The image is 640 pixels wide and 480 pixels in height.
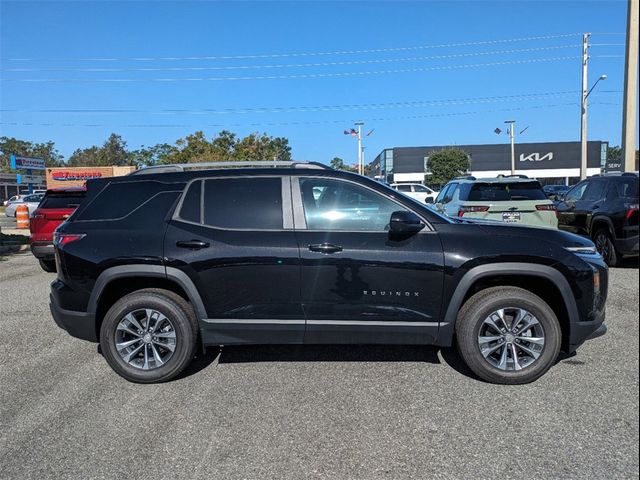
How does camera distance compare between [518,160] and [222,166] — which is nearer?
[222,166]

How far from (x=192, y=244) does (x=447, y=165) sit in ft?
189

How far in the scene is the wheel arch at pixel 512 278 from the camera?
3889mm

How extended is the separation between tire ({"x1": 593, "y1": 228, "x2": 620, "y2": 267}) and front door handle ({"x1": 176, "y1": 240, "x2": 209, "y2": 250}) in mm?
7594

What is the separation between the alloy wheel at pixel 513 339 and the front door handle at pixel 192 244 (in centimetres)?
249

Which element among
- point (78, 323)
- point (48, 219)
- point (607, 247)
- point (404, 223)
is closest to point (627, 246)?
point (607, 247)

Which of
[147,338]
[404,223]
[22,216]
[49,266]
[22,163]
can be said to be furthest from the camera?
[22,163]

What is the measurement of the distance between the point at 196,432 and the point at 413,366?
2.07m

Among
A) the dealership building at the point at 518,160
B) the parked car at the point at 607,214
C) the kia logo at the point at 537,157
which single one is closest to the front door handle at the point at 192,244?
the parked car at the point at 607,214

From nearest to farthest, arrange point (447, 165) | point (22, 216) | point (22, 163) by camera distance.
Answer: point (22, 216)
point (22, 163)
point (447, 165)

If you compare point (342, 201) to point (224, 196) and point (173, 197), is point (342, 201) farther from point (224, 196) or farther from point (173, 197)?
point (173, 197)

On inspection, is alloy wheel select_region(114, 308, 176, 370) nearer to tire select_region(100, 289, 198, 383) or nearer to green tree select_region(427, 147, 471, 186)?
tire select_region(100, 289, 198, 383)

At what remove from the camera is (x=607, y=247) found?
861cm

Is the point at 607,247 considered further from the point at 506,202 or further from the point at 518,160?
the point at 518,160

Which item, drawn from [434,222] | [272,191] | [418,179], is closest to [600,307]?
[434,222]
